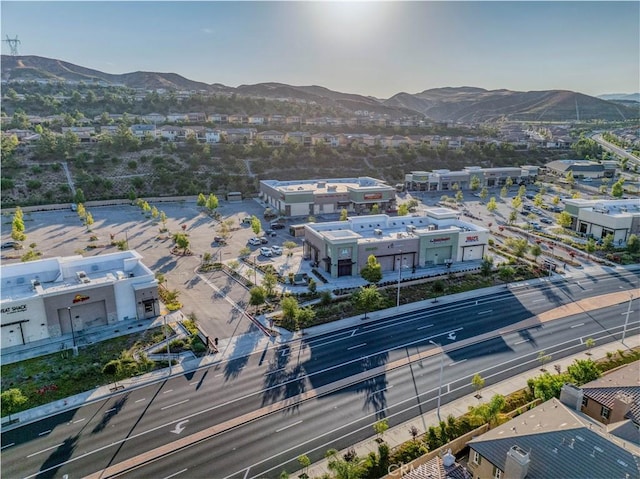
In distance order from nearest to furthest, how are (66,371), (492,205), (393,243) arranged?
1. (66,371)
2. (393,243)
3. (492,205)

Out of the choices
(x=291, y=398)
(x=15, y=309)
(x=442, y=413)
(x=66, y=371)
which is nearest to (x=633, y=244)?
(x=442, y=413)

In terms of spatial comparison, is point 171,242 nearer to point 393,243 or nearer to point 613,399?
point 393,243

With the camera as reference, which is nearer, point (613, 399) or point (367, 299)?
point (613, 399)

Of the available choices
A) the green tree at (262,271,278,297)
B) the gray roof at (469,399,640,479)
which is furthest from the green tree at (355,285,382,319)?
the gray roof at (469,399,640,479)

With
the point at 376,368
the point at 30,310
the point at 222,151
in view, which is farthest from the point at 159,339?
the point at 222,151

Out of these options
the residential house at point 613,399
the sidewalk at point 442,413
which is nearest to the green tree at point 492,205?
the sidewalk at point 442,413

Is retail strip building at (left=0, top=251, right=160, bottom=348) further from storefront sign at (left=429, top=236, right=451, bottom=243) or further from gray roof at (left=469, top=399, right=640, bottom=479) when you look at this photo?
storefront sign at (left=429, top=236, right=451, bottom=243)
